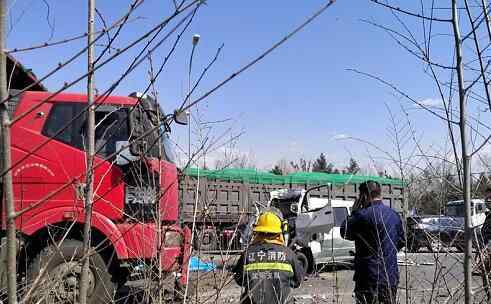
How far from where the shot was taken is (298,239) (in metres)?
10.6

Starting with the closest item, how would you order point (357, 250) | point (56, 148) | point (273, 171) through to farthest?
point (357, 250) → point (56, 148) → point (273, 171)

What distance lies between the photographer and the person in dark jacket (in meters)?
4.36

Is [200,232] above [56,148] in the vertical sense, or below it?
below

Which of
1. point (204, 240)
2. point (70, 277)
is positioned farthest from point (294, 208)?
point (70, 277)

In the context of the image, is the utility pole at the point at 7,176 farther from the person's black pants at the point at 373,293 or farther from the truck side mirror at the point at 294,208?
the truck side mirror at the point at 294,208

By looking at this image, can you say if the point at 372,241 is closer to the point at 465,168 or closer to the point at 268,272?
the point at 268,272

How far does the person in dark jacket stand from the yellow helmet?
89cm

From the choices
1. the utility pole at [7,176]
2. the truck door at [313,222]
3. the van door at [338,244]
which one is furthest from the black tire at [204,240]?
the van door at [338,244]

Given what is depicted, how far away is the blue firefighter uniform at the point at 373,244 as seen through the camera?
4.37m

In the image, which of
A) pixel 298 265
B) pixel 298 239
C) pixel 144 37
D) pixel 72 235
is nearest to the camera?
pixel 144 37

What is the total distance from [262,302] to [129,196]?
281 cm

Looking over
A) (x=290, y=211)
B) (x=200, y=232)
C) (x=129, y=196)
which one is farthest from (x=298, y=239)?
(x=200, y=232)

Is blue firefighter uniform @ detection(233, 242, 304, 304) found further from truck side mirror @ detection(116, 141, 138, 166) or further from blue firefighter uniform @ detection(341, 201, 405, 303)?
truck side mirror @ detection(116, 141, 138, 166)

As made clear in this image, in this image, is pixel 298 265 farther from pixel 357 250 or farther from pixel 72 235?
pixel 72 235
